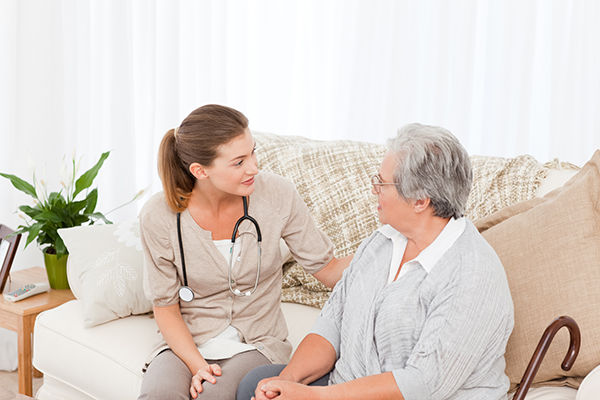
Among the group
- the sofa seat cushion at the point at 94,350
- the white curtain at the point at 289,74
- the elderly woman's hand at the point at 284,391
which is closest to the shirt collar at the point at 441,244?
the elderly woman's hand at the point at 284,391

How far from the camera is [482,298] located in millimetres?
1401

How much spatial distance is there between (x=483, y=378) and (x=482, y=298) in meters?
0.19

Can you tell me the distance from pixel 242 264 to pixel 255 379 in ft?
1.14

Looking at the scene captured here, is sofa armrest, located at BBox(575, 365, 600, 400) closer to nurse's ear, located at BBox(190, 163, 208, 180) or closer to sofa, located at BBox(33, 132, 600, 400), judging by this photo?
sofa, located at BBox(33, 132, 600, 400)

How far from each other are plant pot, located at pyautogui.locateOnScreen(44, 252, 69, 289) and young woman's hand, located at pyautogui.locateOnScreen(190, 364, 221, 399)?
1.13 m

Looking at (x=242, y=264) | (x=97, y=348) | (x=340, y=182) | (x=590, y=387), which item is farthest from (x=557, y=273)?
(x=97, y=348)

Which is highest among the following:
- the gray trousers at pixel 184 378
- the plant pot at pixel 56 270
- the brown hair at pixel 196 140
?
the brown hair at pixel 196 140

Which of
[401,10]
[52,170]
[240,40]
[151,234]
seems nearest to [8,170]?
[52,170]

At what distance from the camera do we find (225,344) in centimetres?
191

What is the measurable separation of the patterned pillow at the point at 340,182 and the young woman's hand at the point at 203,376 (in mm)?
690

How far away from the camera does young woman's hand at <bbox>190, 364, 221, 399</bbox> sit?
1.75 meters

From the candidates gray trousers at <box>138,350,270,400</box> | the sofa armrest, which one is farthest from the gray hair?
gray trousers at <box>138,350,270,400</box>

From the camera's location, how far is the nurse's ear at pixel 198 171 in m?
1.83

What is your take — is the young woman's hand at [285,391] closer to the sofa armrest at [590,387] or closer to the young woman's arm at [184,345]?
the young woman's arm at [184,345]
